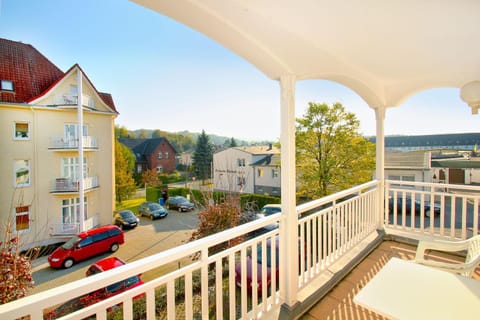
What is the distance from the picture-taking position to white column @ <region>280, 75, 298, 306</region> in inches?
70.4

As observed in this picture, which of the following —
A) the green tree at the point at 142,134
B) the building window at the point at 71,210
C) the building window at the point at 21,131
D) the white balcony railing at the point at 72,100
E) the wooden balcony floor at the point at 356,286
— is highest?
the white balcony railing at the point at 72,100

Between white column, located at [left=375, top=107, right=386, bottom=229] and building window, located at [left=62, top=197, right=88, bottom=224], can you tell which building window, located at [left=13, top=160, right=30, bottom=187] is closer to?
building window, located at [left=62, top=197, right=88, bottom=224]

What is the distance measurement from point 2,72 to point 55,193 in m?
0.80

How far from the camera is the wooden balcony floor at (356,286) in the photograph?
1.85m

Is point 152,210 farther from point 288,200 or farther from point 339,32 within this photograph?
point 339,32

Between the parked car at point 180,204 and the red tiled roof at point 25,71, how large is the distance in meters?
1.72

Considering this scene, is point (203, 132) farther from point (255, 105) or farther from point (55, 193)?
point (55, 193)

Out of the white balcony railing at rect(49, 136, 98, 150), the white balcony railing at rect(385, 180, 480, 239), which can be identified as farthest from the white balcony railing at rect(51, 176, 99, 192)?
the white balcony railing at rect(385, 180, 480, 239)

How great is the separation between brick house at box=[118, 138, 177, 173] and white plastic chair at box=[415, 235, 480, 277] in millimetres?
2369

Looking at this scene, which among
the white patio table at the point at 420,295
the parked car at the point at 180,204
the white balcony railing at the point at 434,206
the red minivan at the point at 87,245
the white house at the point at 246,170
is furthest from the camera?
the white house at the point at 246,170

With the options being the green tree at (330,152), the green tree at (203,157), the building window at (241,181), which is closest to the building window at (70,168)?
the green tree at (203,157)

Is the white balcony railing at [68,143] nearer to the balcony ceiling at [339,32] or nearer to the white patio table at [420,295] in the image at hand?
the balcony ceiling at [339,32]

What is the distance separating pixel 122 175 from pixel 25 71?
998 mm

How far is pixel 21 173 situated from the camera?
1.43 meters
